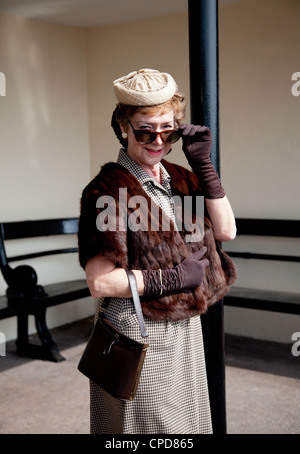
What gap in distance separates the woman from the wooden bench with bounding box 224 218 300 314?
7.52ft

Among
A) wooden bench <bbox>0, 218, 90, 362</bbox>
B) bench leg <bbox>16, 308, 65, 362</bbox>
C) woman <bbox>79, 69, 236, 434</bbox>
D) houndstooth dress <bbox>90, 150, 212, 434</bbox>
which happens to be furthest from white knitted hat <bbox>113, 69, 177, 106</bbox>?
bench leg <bbox>16, 308, 65, 362</bbox>

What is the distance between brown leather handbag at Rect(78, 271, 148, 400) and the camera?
6.00 ft

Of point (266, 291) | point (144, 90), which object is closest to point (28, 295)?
point (266, 291)

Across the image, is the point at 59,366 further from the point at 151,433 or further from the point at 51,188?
the point at 151,433

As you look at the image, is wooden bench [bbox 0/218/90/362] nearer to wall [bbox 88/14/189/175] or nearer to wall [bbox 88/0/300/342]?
wall [bbox 88/14/189/175]

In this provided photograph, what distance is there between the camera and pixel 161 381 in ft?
6.36

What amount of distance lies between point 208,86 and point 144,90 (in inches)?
17.9

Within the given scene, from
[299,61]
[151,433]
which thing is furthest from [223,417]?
[299,61]

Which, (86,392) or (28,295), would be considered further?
(28,295)

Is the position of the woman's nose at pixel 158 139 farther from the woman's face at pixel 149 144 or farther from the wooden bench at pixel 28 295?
the wooden bench at pixel 28 295

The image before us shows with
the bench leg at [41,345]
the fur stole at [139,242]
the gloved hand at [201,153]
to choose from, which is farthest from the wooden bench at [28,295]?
the gloved hand at [201,153]

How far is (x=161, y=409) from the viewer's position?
193 cm

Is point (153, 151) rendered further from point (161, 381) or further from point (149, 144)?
point (161, 381)

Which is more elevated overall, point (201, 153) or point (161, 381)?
point (201, 153)
